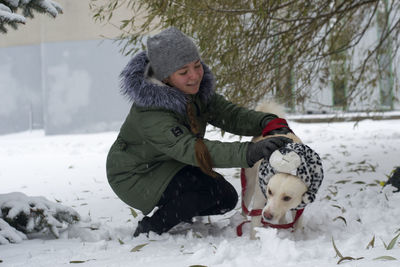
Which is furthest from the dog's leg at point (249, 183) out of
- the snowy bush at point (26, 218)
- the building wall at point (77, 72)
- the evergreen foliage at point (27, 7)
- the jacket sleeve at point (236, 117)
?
the building wall at point (77, 72)

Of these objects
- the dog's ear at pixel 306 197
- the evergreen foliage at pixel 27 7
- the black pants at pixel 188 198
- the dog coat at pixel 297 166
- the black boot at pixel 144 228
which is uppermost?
the evergreen foliage at pixel 27 7

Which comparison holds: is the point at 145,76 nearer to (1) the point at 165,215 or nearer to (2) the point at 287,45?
(1) the point at 165,215

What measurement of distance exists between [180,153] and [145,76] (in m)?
0.48

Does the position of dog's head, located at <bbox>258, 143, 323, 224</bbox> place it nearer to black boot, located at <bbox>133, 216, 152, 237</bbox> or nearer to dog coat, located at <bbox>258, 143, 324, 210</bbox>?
dog coat, located at <bbox>258, 143, 324, 210</bbox>

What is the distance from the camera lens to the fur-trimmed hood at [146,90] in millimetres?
2197

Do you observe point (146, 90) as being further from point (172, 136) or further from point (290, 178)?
point (290, 178)

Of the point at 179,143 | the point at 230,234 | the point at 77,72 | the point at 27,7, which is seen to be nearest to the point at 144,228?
the point at 230,234

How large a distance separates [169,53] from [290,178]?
871 mm

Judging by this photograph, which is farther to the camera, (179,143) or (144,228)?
(144,228)

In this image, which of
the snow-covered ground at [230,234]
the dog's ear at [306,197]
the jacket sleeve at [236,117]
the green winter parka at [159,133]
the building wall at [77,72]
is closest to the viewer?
the snow-covered ground at [230,234]

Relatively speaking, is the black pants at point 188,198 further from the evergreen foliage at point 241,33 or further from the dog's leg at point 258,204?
the evergreen foliage at point 241,33

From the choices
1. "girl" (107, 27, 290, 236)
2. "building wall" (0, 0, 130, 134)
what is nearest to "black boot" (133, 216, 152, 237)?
"girl" (107, 27, 290, 236)

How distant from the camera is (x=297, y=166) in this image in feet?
6.11

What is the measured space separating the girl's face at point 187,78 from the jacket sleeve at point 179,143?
179mm
